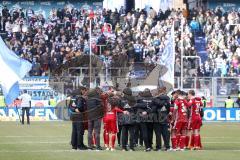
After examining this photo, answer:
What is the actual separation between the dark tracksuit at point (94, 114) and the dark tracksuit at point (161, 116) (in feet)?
Result: 5.74

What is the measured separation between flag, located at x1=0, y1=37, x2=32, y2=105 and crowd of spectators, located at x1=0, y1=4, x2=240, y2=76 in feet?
48.5

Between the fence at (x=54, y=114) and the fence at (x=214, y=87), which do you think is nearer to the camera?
the fence at (x=54, y=114)

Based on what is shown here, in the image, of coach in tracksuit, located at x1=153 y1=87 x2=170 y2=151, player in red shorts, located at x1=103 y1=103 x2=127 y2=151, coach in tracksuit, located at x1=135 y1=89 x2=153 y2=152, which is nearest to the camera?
coach in tracksuit, located at x1=135 y1=89 x2=153 y2=152

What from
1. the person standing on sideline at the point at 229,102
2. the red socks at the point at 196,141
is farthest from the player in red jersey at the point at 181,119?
the person standing on sideline at the point at 229,102

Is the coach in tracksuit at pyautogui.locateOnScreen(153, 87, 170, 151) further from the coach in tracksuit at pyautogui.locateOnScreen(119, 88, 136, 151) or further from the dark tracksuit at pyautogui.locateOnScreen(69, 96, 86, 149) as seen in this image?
the dark tracksuit at pyautogui.locateOnScreen(69, 96, 86, 149)

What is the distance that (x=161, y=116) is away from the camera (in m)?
25.2

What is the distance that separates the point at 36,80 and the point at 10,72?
1495cm

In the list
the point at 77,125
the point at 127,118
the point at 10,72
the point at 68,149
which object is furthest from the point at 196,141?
the point at 10,72

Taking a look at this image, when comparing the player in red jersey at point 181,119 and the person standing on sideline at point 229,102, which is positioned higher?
the player in red jersey at point 181,119

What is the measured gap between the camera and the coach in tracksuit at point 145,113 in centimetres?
2498

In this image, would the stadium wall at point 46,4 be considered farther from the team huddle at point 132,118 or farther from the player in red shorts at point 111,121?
the player in red shorts at point 111,121

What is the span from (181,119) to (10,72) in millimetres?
9310

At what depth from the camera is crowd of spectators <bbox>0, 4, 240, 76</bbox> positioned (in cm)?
5025

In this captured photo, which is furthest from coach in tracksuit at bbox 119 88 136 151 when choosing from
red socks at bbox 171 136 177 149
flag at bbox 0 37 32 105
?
flag at bbox 0 37 32 105
